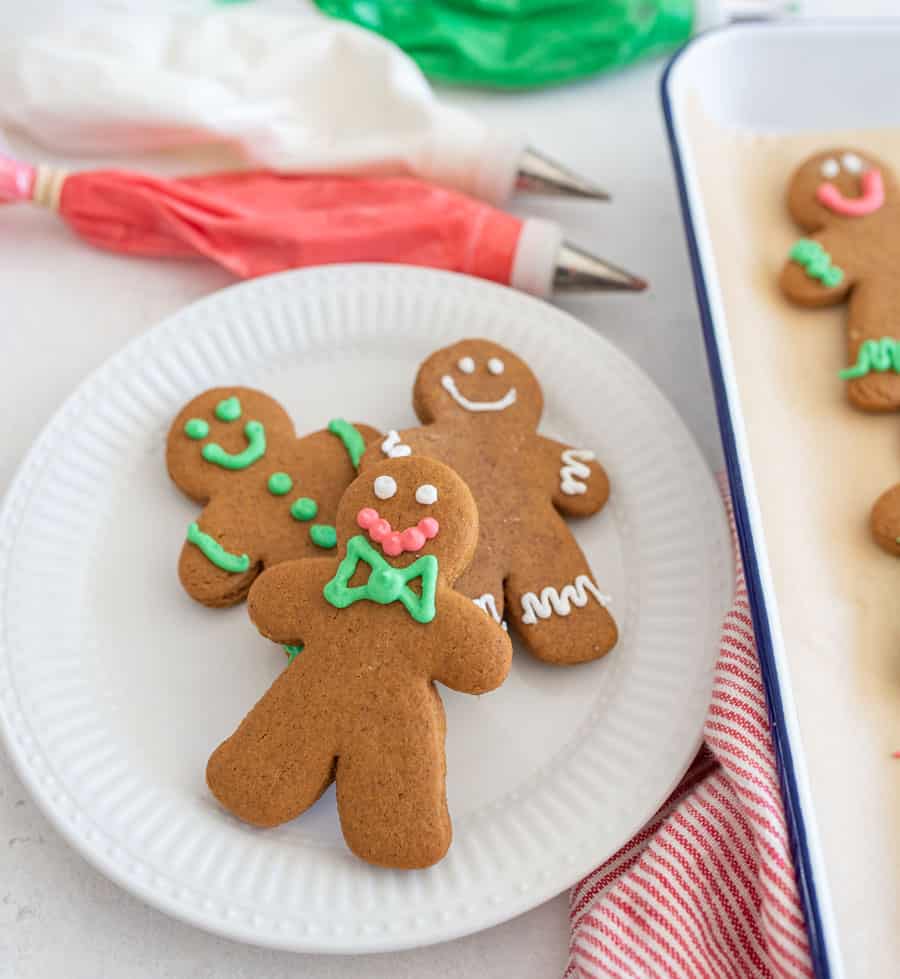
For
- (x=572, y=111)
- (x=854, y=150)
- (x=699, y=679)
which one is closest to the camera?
(x=699, y=679)

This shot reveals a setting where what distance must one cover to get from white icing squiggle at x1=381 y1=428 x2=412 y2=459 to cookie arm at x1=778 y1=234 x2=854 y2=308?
481 mm

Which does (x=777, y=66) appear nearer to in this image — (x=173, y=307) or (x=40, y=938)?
(x=173, y=307)

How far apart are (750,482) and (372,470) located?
0.34 metres

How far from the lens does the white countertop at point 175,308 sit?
881 millimetres

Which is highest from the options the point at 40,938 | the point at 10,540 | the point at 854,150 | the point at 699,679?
the point at 854,150

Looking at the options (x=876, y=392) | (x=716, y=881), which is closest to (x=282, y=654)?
(x=716, y=881)

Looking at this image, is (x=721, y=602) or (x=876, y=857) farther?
(x=721, y=602)

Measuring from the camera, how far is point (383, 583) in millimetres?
867

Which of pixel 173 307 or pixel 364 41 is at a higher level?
pixel 364 41

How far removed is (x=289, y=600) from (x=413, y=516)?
0.41 ft

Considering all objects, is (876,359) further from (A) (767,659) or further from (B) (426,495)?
(B) (426,495)

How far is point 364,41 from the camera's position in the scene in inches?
53.9

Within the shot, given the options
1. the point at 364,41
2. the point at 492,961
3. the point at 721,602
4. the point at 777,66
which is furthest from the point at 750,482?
the point at 364,41

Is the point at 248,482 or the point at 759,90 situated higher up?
the point at 759,90
